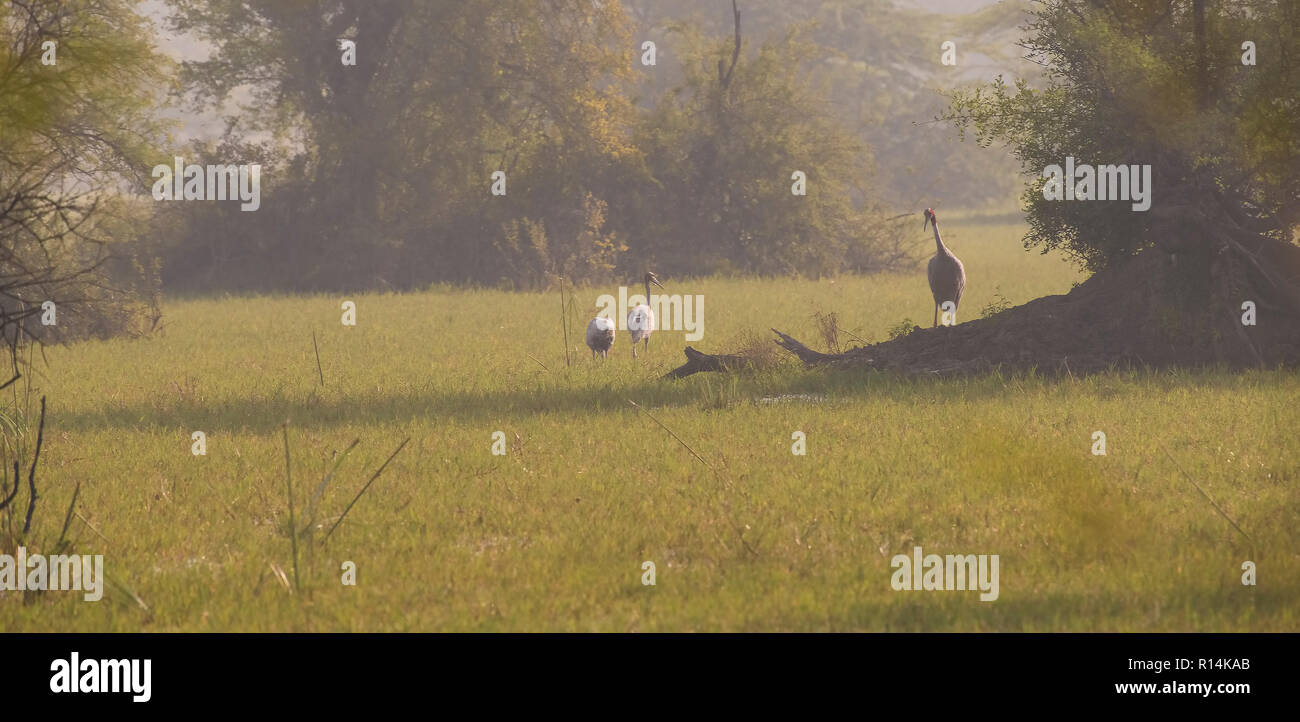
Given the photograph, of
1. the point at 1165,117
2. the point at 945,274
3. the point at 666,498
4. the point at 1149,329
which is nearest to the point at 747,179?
the point at 945,274

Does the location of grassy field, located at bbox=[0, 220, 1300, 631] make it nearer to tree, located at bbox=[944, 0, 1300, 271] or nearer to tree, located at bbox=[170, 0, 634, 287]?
tree, located at bbox=[944, 0, 1300, 271]

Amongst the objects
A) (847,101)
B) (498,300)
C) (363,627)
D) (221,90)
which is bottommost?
(363,627)

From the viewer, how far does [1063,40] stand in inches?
706

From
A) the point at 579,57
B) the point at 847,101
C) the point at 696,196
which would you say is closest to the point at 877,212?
the point at 696,196

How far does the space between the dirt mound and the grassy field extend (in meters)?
0.80

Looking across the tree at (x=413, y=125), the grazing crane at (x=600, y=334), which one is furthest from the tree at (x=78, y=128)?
the grazing crane at (x=600, y=334)

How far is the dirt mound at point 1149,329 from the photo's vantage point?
17.0m

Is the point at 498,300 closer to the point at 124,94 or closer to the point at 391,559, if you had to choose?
the point at 124,94

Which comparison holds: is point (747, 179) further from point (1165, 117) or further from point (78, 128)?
point (1165, 117)

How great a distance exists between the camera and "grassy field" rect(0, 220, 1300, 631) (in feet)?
26.0

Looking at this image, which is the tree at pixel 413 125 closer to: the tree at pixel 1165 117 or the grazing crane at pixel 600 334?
the grazing crane at pixel 600 334

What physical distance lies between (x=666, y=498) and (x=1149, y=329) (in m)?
9.95

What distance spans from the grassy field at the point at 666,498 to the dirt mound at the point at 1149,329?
31.6 inches

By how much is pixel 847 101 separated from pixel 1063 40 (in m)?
67.4
